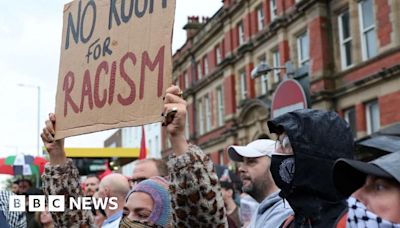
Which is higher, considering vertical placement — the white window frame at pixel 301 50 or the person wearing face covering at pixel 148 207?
the white window frame at pixel 301 50

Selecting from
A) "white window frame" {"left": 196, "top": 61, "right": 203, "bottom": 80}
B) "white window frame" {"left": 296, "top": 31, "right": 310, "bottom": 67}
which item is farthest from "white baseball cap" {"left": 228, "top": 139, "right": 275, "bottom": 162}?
"white window frame" {"left": 196, "top": 61, "right": 203, "bottom": 80}

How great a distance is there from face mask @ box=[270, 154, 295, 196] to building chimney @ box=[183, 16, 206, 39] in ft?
119

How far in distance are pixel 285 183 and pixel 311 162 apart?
0.61 ft

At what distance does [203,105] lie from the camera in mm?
36938

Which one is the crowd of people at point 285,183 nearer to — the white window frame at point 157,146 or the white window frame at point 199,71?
the white window frame at point 199,71

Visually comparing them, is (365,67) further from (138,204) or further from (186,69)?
(186,69)

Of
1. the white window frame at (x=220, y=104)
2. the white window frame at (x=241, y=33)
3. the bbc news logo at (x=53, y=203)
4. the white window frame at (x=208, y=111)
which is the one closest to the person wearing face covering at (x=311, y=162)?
the bbc news logo at (x=53, y=203)

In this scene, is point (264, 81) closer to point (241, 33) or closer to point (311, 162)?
point (241, 33)

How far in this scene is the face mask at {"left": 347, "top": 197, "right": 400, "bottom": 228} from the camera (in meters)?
1.99

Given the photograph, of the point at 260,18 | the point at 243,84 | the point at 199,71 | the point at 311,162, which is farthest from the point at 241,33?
the point at 311,162

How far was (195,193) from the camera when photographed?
222 centimetres

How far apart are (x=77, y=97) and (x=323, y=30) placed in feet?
62.9

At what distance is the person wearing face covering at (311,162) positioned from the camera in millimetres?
2615

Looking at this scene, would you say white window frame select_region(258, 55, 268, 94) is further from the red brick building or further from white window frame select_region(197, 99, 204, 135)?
white window frame select_region(197, 99, 204, 135)
